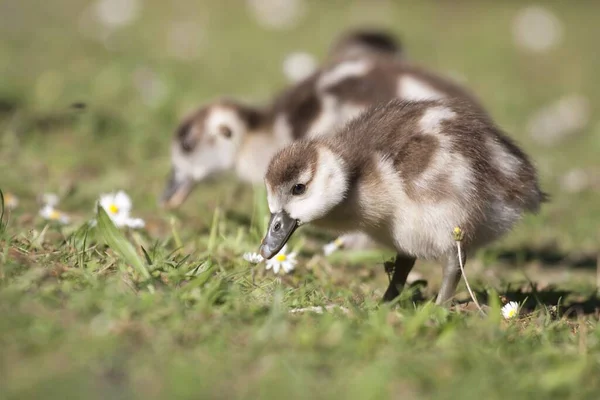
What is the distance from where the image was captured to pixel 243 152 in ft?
19.1

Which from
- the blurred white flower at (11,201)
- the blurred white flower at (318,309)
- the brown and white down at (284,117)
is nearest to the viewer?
the blurred white flower at (318,309)

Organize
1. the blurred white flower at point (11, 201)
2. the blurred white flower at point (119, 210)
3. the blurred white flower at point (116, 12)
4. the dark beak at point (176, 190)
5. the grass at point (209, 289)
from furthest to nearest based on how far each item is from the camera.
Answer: the blurred white flower at point (116, 12) → the dark beak at point (176, 190) → the blurred white flower at point (11, 201) → the blurred white flower at point (119, 210) → the grass at point (209, 289)

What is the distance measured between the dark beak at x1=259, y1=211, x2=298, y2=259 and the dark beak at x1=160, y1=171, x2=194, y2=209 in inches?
76.5

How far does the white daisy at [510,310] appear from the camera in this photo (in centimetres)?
337

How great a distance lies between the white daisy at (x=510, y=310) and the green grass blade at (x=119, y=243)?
1.35 m

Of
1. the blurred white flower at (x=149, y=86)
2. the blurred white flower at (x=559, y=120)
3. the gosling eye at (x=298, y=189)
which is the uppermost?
the gosling eye at (x=298, y=189)

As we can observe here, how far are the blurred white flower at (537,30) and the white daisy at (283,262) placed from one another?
7525mm

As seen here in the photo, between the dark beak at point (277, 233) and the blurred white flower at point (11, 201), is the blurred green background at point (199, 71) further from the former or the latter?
the dark beak at point (277, 233)

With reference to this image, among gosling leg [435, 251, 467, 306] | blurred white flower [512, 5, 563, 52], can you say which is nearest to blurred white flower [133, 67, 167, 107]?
gosling leg [435, 251, 467, 306]

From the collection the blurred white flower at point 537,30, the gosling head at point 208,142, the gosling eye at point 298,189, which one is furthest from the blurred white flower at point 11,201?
the blurred white flower at point 537,30

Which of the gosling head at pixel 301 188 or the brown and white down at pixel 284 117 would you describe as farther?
the brown and white down at pixel 284 117

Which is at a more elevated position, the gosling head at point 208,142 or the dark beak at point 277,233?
the dark beak at point 277,233

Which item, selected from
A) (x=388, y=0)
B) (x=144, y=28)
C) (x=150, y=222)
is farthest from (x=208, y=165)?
(x=388, y=0)

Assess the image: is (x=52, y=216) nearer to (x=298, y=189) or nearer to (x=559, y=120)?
(x=298, y=189)
